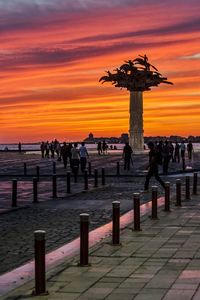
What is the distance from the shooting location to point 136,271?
9305mm

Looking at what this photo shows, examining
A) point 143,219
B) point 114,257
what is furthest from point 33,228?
point 114,257

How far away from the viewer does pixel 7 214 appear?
18203mm

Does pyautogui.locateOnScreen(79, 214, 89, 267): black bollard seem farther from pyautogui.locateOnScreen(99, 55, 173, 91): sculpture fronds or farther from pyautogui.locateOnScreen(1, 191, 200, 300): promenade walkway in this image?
pyautogui.locateOnScreen(99, 55, 173, 91): sculpture fronds

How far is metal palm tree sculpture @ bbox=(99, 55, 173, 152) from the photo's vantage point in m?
81.1

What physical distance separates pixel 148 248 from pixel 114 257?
1.02 m

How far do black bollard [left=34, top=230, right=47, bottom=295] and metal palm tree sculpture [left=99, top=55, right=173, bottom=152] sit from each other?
73595mm

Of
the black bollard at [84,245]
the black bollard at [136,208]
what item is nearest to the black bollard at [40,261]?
the black bollard at [84,245]

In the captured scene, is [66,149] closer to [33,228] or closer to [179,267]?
[33,228]

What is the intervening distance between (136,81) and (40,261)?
73762 mm

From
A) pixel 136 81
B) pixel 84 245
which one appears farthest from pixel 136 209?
pixel 136 81

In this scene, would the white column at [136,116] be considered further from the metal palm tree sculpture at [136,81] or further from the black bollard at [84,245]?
the black bollard at [84,245]

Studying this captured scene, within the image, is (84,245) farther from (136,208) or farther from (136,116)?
(136,116)

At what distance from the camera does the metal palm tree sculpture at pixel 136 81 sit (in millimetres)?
81062

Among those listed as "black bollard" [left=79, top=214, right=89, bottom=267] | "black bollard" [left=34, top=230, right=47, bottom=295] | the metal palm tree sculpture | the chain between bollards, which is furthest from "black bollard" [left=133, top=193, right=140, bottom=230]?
the metal palm tree sculpture
